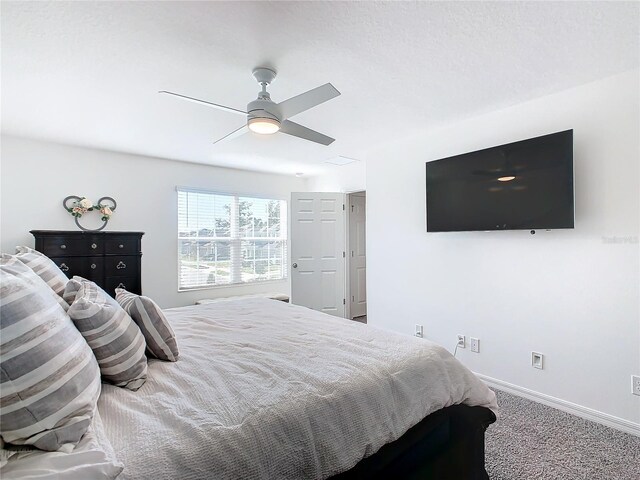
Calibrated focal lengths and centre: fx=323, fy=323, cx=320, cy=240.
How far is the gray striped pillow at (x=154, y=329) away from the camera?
1425 millimetres

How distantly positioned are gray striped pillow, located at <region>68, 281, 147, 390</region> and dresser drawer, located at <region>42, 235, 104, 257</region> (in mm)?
2617

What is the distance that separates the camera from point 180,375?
128 centimetres

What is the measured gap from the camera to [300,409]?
42.7 inches

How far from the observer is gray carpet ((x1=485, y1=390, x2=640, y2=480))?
1.78 m

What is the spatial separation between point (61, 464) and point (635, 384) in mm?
3090

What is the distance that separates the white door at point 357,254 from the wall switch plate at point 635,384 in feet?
11.8

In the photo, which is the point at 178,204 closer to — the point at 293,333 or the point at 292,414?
the point at 293,333

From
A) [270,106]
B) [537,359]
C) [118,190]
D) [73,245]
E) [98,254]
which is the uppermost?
[270,106]

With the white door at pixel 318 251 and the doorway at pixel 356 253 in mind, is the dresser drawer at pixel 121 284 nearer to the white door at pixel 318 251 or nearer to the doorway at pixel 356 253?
the white door at pixel 318 251

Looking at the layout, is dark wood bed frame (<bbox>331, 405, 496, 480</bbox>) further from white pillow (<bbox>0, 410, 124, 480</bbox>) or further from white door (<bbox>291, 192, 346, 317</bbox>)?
white door (<bbox>291, 192, 346, 317</bbox>)

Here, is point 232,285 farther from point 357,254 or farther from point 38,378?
point 38,378

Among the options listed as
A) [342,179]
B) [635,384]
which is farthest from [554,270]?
[342,179]

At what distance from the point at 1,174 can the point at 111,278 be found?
1531 mm

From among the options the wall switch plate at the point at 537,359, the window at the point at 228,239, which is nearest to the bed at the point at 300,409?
the wall switch plate at the point at 537,359
